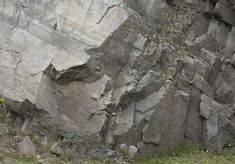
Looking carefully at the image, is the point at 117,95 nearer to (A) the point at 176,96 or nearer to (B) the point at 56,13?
(A) the point at 176,96

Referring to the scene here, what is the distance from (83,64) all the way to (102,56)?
2.67 ft

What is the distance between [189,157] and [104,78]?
4.09 metres

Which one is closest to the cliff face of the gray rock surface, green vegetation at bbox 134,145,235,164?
green vegetation at bbox 134,145,235,164

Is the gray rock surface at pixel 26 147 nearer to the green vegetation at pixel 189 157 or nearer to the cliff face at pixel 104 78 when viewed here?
the cliff face at pixel 104 78

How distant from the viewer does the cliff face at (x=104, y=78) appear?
15141 mm

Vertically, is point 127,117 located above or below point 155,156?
above

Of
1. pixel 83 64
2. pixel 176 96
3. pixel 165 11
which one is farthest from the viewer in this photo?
pixel 165 11

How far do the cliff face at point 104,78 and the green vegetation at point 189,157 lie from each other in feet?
1.04

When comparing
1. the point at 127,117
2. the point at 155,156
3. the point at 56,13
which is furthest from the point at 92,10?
the point at 155,156

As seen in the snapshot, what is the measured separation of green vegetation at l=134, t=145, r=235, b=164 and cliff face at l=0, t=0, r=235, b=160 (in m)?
0.32

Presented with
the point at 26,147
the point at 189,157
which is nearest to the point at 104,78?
the point at 26,147

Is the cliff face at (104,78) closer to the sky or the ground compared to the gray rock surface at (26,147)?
closer to the sky

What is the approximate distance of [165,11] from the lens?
57.3ft

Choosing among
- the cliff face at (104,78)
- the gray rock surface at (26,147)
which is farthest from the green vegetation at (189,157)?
the gray rock surface at (26,147)
